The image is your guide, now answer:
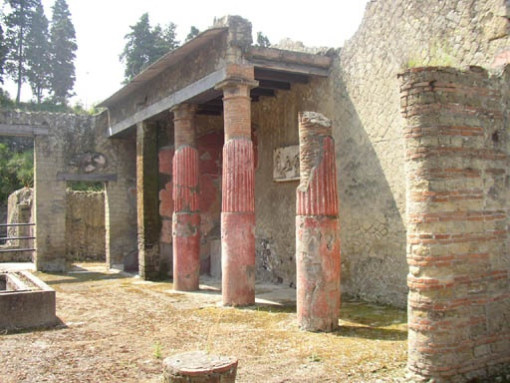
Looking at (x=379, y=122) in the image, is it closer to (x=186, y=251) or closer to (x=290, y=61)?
(x=290, y=61)

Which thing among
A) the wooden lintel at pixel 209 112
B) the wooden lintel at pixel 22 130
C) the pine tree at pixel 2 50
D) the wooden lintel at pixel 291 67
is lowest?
the wooden lintel at pixel 22 130

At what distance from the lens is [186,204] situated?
9.80 meters

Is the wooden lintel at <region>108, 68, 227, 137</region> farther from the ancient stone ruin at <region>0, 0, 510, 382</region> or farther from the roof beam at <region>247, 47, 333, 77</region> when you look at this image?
the roof beam at <region>247, 47, 333, 77</region>

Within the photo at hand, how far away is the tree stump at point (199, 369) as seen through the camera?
146 inches

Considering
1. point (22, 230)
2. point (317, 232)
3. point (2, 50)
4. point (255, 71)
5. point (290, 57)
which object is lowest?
point (22, 230)

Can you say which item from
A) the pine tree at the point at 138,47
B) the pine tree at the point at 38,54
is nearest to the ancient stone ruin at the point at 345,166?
the pine tree at the point at 138,47

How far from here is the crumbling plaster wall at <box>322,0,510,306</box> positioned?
7.03 metres

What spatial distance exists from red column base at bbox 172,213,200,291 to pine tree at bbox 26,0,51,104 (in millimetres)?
30177

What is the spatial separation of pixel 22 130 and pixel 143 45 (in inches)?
832

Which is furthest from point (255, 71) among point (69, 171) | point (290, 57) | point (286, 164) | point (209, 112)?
point (69, 171)

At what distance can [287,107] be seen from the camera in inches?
396

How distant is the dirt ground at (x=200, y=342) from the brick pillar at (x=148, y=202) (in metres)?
2.60

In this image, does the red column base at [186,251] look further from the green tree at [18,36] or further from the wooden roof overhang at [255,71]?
the green tree at [18,36]

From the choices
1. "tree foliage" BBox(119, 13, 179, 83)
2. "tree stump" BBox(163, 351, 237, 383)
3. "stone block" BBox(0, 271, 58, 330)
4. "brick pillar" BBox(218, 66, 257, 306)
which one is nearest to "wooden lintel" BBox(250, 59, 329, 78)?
"brick pillar" BBox(218, 66, 257, 306)
